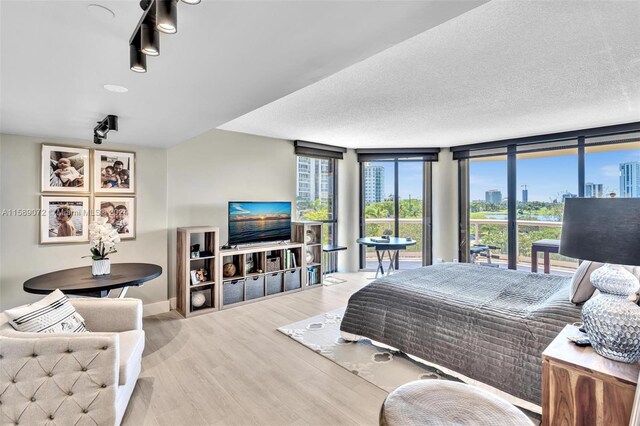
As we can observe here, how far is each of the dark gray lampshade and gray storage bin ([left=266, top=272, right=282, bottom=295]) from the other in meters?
3.87

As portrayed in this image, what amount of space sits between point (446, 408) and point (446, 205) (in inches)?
212

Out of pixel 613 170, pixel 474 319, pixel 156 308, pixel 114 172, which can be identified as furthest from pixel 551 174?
pixel 114 172

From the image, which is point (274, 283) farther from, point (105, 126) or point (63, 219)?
point (105, 126)

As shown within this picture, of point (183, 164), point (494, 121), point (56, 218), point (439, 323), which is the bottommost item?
point (439, 323)

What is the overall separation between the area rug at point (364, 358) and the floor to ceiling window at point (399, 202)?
328cm

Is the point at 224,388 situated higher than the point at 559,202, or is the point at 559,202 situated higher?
the point at 559,202

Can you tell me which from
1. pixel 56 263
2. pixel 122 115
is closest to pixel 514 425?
pixel 122 115

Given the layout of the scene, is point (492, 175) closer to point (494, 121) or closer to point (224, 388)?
point (494, 121)

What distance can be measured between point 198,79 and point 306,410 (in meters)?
2.24

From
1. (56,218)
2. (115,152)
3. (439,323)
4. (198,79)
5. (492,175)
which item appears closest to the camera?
(198,79)

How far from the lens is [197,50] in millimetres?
1465

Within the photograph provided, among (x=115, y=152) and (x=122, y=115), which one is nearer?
(x=122, y=115)

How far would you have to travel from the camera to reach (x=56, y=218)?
337 centimetres

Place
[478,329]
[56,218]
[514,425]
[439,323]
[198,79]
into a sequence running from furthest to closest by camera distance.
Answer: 1. [56,218]
2. [439,323]
3. [478,329]
4. [198,79]
5. [514,425]
